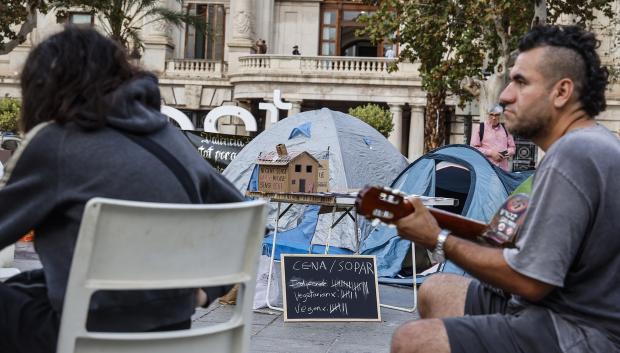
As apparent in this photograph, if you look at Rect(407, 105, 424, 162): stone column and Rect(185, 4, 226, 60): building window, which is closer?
Rect(407, 105, 424, 162): stone column

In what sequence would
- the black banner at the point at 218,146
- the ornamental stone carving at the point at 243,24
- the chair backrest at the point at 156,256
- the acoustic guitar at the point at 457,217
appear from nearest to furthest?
the chair backrest at the point at 156,256 → the acoustic guitar at the point at 457,217 → the black banner at the point at 218,146 → the ornamental stone carving at the point at 243,24

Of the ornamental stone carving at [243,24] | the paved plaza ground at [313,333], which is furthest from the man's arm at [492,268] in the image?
the ornamental stone carving at [243,24]

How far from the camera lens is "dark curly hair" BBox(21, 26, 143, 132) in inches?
111

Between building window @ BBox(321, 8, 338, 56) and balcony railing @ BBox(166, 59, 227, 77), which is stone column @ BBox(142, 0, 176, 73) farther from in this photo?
building window @ BBox(321, 8, 338, 56)

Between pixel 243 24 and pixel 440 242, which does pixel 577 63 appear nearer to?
pixel 440 242

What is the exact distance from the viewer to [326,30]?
43.8 metres

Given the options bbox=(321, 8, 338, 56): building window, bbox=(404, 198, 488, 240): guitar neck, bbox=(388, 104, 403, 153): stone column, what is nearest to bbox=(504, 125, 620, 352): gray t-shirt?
bbox=(404, 198, 488, 240): guitar neck

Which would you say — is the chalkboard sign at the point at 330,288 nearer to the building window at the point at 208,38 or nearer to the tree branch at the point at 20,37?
the tree branch at the point at 20,37

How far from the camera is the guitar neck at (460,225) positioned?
11.1 feet

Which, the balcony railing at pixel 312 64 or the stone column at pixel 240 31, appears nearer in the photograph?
the balcony railing at pixel 312 64

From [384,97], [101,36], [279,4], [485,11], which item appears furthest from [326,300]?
[279,4]

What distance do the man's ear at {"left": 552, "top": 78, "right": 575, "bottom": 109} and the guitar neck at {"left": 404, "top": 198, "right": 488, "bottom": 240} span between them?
466 mm

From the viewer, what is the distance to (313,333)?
7.31m

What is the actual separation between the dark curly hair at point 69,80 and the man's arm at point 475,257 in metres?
0.98
